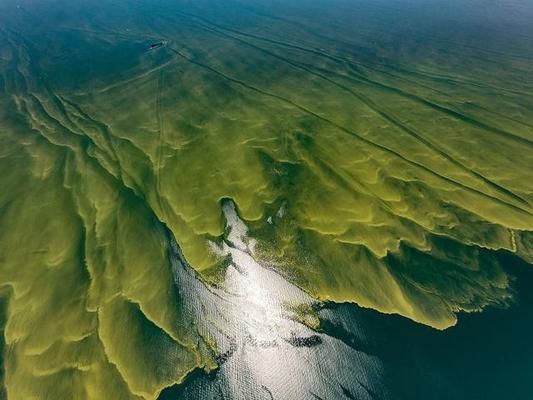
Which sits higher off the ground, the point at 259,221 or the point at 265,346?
the point at 259,221

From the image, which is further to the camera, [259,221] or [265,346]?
[259,221]

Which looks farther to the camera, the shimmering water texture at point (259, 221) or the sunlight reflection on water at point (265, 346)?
the shimmering water texture at point (259, 221)

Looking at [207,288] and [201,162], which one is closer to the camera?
[207,288]

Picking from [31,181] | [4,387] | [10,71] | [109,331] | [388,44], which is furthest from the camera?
[388,44]

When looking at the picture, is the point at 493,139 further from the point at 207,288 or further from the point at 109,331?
the point at 109,331

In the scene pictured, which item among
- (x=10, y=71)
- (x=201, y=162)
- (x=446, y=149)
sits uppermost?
(x=446, y=149)

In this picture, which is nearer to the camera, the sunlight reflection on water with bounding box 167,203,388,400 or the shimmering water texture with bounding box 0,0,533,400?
the sunlight reflection on water with bounding box 167,203,388,400

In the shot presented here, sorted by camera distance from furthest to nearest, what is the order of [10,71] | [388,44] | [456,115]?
[388,44], [10,71], [456,115]

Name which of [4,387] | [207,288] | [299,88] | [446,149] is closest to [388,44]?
[299,88]
